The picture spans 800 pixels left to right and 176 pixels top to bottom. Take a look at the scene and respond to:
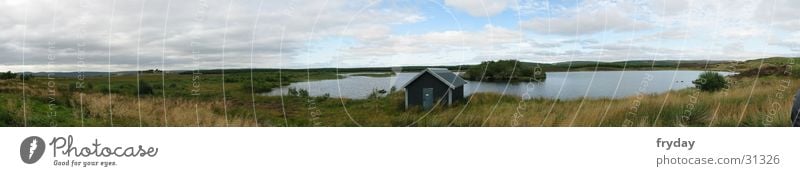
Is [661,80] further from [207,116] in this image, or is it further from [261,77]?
[207,116]

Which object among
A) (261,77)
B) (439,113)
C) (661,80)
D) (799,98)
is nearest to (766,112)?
(661,80)

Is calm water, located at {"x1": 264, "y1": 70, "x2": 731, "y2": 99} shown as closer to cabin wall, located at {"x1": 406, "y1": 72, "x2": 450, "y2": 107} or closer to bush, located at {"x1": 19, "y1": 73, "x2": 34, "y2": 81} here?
cabin wall, located at {"x1": 406, "y1": 72, "x2": 450, "y2": 107}

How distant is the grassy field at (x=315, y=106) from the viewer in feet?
17.4

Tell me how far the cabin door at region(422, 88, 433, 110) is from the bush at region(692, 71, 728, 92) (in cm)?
260

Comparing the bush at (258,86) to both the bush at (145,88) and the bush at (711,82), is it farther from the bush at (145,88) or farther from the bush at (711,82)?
the bush at (711,82)

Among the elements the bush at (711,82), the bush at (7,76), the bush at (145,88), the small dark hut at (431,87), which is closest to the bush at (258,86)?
the bush at (145,88)

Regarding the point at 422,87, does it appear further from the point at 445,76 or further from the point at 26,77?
the point at 26,77

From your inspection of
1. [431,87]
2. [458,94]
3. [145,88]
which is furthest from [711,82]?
[145,88]

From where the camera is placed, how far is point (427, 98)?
5.44 metres

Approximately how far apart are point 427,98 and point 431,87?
0.11m

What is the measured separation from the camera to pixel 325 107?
5.42 meters

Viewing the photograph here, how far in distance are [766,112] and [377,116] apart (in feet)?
11.8
